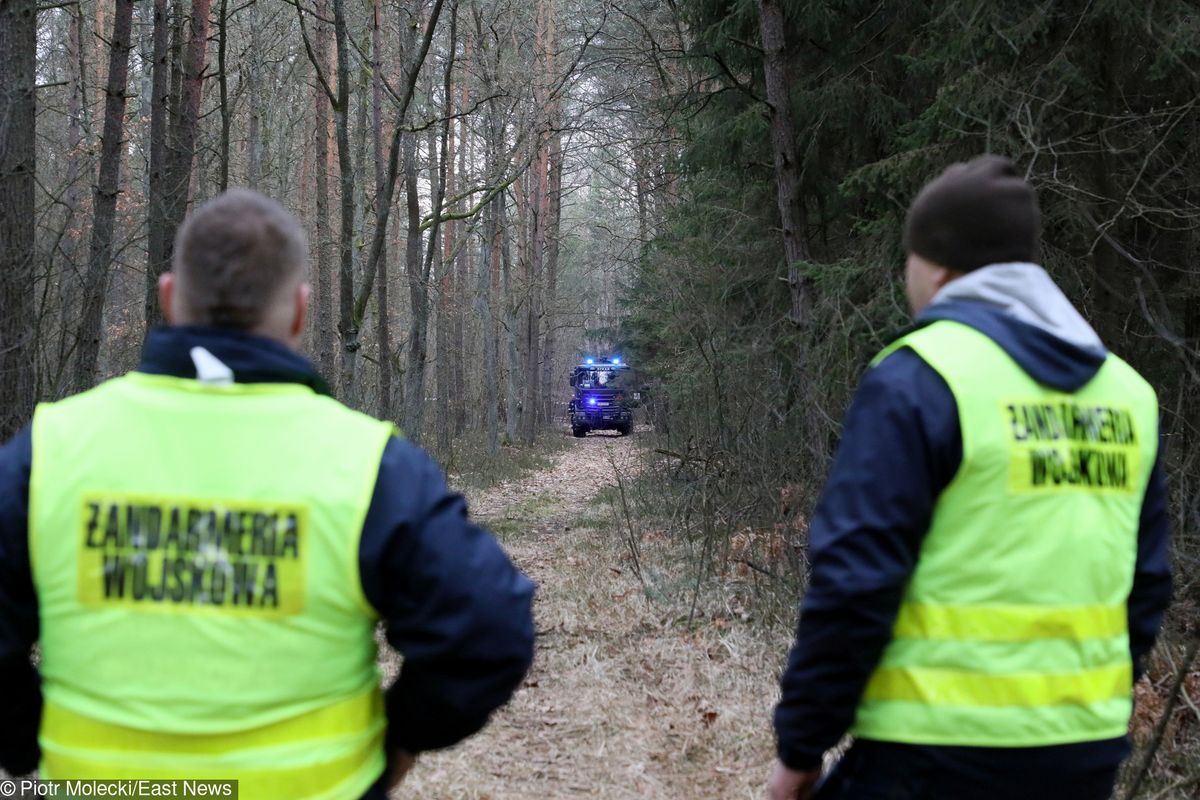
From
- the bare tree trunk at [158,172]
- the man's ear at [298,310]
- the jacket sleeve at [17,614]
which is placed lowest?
the jacket sleeve at [17,614]

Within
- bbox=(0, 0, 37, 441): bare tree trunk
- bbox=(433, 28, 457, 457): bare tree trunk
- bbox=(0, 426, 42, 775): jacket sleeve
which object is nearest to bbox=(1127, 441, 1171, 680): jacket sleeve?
bbox=(0, 426, 42, 775): jacket sleeve

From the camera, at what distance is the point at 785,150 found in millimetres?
10320

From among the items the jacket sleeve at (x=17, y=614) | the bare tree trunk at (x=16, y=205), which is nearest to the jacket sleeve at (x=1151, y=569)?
the jacket sleeve at (x=17, y=614)

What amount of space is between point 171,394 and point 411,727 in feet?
2.44

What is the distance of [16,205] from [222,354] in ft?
18.8

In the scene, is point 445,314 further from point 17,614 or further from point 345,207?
point 17,614

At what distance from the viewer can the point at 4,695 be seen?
1.92 metres

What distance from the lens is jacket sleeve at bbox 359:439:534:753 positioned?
1850mm

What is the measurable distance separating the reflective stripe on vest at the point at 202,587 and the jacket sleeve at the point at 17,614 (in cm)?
3

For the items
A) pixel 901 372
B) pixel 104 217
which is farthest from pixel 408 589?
pixel 104 217

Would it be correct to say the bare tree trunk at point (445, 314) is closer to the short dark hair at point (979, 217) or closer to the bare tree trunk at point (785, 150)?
the bare tree trunk at point (785, 150)

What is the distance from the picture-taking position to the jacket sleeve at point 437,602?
185 centimetres

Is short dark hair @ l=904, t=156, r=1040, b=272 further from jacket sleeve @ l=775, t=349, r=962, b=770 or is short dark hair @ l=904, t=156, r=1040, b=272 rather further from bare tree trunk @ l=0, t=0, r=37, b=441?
bare tree trunk @ l=0, t=0, r=37, b=441

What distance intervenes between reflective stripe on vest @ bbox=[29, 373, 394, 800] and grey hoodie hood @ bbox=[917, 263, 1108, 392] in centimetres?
125
